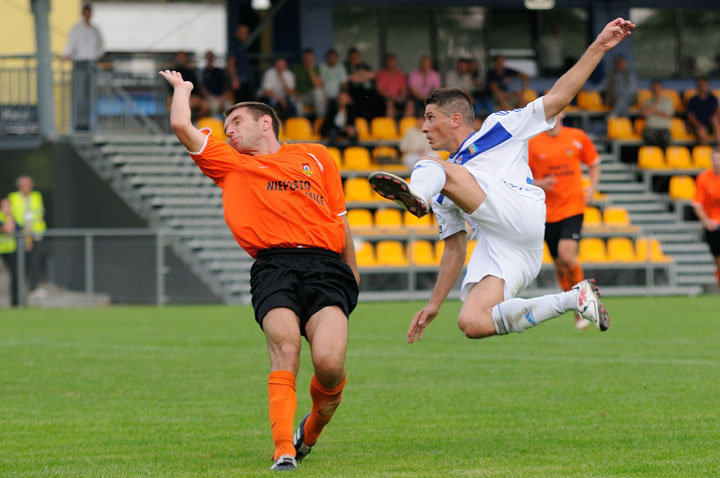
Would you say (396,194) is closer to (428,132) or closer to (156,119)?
(428,132)

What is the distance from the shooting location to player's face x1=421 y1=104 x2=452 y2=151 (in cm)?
683

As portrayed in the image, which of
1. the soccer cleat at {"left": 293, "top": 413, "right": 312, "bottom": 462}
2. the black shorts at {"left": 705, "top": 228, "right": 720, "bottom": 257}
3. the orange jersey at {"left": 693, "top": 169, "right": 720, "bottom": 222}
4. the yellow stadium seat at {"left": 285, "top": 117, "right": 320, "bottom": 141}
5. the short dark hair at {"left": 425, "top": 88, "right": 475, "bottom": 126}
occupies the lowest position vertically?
the soccer cleat at {"left": 293, "top": 413, "right": 312, "bottom": 462}

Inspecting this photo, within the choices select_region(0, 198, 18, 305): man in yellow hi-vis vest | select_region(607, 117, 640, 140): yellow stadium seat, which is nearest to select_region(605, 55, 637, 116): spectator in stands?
select_region(607, 117, 640, 140): yellow stadium seat

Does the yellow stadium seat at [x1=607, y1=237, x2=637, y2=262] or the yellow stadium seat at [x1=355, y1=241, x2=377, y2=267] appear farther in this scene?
the yellow stadium seat at [x1=607, y1=237, x2=637, y2=262]

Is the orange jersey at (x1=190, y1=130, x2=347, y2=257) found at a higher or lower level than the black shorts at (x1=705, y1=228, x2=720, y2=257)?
higher

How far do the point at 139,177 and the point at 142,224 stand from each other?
1025 mm

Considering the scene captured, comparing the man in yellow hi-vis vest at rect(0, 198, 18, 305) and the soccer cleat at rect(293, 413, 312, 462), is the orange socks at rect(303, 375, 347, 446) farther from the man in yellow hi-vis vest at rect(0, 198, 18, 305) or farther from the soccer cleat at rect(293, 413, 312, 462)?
the man in yellow hi-vis vest at rect(0, 198, 18, 305)

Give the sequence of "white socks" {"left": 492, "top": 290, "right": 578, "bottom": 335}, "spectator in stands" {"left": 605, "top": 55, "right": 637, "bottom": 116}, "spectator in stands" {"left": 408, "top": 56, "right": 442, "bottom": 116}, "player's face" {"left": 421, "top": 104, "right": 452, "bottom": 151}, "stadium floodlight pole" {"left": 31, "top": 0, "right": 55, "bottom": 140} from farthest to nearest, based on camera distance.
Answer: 1. "spectator in stands" {"left": 605, "top": 55, "right": 637, "bottom": 116}
2. "spectator in stands" {"left": 408, "top": 56, "right": 442, "bottom": 116}
3. "stadium floodlight pole" {"left": 31, "top": 0, "right": 55, "bottom": 140}
4. "player's face" {"left": 421, "top": 104, "right": 452, "bottom": 151}
5. "white socks" {"left": 492, "top": 290, "right": 578, "bottom": 335}

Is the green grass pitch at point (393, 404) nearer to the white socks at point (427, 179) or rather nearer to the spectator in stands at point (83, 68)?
the white socks at point (427, 179)

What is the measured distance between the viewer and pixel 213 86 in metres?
23.9

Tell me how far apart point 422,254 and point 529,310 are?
47.0 feet

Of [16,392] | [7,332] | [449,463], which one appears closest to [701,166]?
[7,332]

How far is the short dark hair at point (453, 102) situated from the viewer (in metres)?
6.84

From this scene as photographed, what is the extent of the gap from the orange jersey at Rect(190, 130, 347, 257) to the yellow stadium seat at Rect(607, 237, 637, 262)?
15.8m
